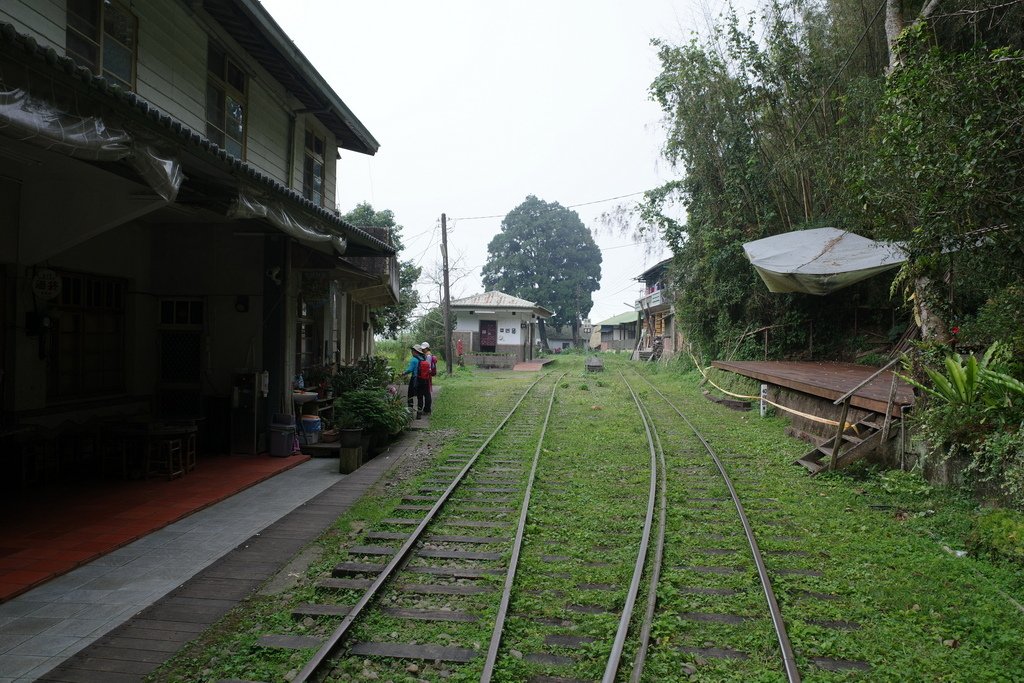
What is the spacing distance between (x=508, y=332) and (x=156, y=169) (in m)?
28.8

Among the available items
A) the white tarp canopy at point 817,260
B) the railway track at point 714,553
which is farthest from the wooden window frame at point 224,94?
the white tarp canopy at point 817,260

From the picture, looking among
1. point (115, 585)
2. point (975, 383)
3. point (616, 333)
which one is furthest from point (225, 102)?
point (616, 333)

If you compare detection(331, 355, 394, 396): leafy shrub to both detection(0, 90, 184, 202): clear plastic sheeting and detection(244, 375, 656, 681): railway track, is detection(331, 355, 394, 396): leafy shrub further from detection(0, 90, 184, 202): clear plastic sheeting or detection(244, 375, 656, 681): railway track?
detection(0, 90, 184, 202): clear plastic sheeting

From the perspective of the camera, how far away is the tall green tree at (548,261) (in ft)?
184

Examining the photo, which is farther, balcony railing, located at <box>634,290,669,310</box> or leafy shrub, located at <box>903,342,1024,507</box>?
balcony railing, located at <box>634,290,669,310</box>

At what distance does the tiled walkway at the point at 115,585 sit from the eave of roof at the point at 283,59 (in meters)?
7.09

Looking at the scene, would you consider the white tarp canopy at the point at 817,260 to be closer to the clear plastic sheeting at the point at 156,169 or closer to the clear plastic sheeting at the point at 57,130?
the clear plastic sheeting at the point at 156,169

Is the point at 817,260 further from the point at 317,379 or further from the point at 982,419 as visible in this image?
the point at 317,379

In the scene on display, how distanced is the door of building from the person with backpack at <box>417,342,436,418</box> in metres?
19.4

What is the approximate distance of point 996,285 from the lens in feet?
25.2

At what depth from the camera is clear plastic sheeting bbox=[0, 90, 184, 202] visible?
372cm

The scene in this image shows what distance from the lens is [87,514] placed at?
20.1 feet

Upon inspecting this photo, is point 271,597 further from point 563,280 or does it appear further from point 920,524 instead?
point 563,280

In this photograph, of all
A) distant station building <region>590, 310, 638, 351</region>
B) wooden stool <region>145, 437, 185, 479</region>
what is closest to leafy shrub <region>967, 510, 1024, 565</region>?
wooden stool <region>145, 437, 185, 479</region>
